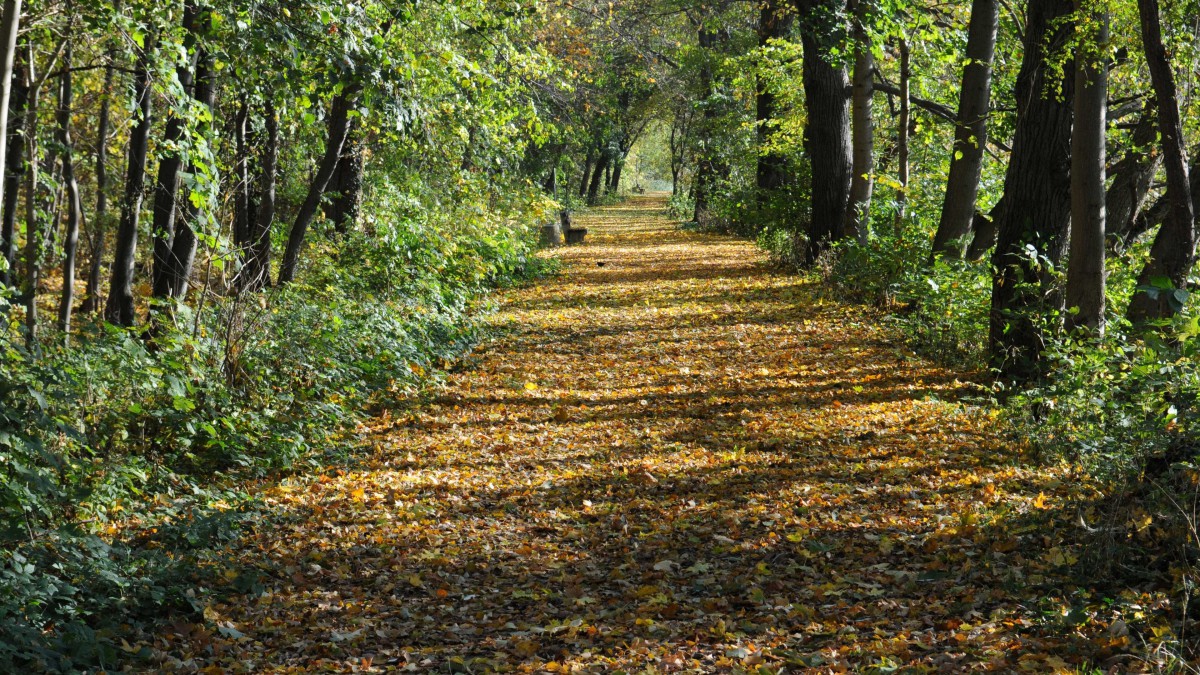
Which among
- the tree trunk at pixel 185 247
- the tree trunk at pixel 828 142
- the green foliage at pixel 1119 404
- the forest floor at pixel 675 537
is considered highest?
the tree trunk at pixel 828 142

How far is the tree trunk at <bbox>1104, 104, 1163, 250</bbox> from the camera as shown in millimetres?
8805

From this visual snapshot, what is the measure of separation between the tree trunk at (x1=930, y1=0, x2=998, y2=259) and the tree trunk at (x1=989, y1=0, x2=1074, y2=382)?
2490 mm

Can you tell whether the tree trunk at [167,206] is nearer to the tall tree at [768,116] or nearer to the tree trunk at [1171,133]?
the tree trunk at [1171,133]

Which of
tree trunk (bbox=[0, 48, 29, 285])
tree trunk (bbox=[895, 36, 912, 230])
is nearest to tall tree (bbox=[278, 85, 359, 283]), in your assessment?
tree trunk (bbox=[0, 48, 29, 285])

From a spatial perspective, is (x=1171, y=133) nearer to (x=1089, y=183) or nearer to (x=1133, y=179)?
(x=1089, y=183)

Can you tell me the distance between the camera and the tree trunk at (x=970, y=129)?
11.5 meters

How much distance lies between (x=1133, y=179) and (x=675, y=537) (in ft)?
21.2

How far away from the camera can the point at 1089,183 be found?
7.11 metres

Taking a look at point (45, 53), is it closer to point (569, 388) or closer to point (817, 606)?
point (569, 388)

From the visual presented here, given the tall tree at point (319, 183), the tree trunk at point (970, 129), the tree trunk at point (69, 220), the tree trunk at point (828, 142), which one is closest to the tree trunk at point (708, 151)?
the tree trunk at point (828, 142)

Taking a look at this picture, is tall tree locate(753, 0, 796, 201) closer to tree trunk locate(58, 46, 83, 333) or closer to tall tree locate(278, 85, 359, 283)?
tall tree locate(278, 85, 359, 283)

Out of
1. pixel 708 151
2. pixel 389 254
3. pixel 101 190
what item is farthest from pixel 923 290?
pixel 708 151

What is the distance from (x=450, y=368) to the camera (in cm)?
1038

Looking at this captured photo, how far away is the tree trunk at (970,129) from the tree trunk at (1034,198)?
249 centimetres
